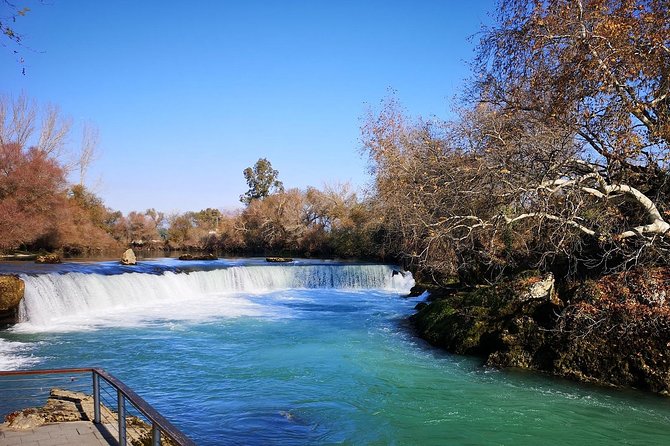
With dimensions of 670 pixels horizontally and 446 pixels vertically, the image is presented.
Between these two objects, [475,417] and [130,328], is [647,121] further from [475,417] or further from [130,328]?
[130,328]

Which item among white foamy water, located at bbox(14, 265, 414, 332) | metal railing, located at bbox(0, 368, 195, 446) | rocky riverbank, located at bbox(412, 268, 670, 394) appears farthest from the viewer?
white foamy water, located at bbox(14, 265, 414, 332)

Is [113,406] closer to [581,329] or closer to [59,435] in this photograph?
[59,435]

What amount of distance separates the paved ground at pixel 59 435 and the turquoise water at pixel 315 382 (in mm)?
1959

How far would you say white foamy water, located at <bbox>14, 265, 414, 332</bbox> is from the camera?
14820 millimetres

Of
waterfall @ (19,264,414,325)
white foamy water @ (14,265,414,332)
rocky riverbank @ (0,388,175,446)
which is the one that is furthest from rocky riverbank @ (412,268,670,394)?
waterfall @ (19,264,414,325)

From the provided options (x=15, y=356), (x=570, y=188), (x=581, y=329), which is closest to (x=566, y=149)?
(x=570, y=188)

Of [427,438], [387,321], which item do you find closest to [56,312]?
[387,321]

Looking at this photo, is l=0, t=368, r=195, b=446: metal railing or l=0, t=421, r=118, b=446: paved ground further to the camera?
l=0, t=421, r=118, b=446: paved ground

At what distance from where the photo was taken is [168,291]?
20281mm

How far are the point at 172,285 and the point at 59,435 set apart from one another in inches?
636

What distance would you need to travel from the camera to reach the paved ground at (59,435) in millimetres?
4862

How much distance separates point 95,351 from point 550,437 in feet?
31.1

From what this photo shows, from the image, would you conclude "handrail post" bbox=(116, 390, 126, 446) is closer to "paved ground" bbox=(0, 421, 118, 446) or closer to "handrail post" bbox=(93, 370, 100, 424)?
"paved ground" bbox=(0, 421, 118, 446)

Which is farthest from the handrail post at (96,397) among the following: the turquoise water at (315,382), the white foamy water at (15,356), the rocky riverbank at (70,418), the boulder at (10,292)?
the boulder at (10,292)
